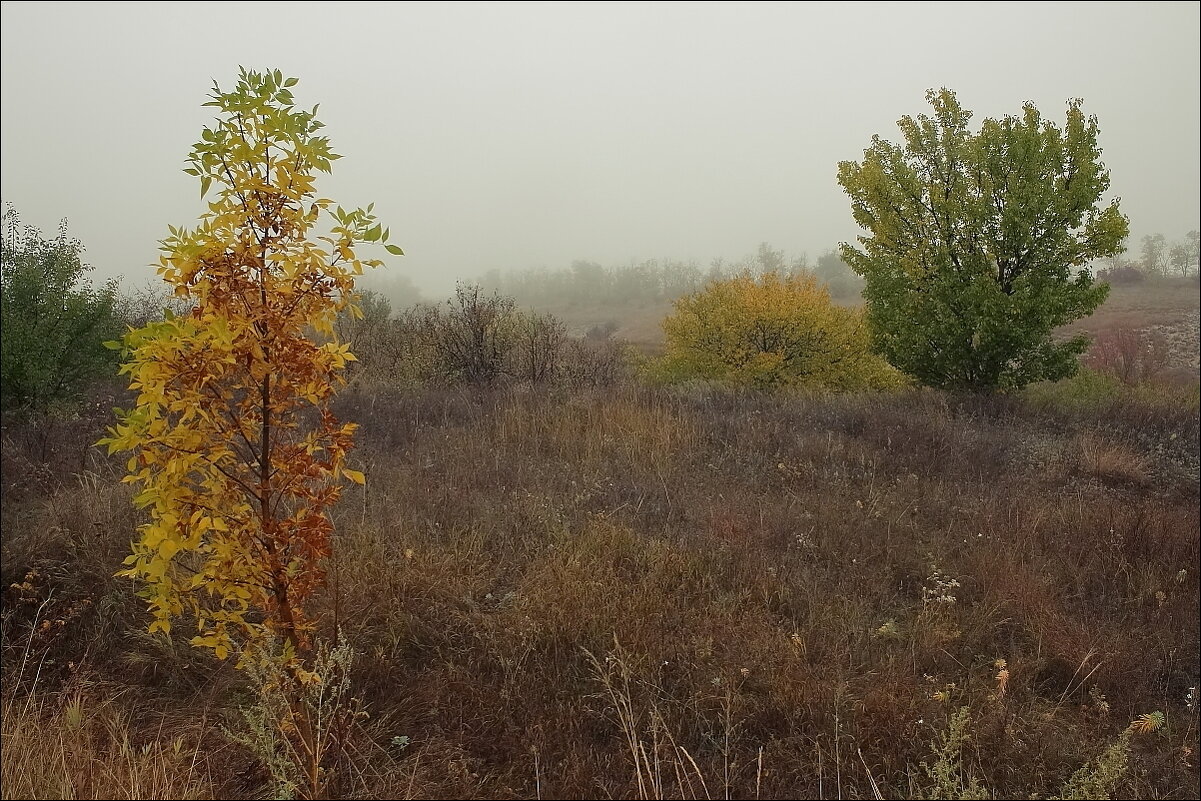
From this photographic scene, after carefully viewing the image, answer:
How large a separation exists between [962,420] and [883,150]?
15.5ft

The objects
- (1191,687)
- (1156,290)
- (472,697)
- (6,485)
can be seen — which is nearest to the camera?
(472,697)

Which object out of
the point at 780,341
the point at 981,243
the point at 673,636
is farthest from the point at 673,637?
the point at 780,341

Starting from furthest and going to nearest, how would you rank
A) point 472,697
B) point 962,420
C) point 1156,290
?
point 1156,290
point 962,420
point 472,697

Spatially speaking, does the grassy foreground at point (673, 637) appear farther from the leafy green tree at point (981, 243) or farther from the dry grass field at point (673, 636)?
the leafy green tree at point (981, 243)

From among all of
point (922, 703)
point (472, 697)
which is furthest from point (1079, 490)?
point (472, 697)

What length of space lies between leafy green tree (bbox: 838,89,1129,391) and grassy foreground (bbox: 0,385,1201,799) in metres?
3.94

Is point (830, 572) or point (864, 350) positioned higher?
point (864, 350)

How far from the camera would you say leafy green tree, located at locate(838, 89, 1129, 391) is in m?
9.27

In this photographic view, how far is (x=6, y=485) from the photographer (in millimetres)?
5641

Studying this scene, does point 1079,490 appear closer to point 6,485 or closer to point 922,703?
point 922,703

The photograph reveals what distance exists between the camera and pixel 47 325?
27.2 feet

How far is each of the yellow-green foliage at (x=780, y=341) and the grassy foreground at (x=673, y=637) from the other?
8871 millimetres

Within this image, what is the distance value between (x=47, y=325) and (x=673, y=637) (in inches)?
366

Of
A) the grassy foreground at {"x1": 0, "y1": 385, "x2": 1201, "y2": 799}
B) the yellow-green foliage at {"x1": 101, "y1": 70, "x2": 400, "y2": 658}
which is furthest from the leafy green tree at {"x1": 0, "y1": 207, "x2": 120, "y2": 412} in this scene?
the yellow-green foliage at {"x1": 101, "y1": 70, "x2": 400, "y2": 658}
